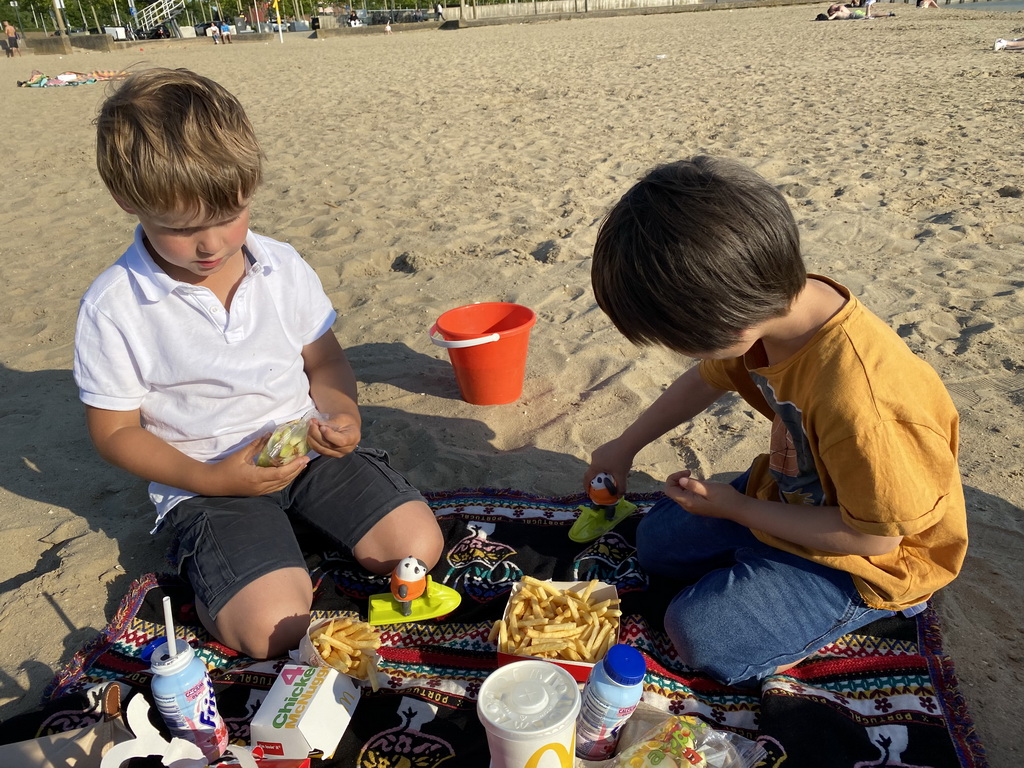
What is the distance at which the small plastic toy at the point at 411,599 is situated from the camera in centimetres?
229

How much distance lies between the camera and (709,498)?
2064mm

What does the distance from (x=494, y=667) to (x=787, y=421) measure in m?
1.16

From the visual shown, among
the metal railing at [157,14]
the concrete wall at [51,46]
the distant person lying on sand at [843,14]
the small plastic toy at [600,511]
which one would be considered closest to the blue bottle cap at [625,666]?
the small plastic toy at [600,511]

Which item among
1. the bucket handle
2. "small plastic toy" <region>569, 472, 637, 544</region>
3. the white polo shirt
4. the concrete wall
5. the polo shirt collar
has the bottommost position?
"small plastic toy" <region>569, 472, 637, 544</region>

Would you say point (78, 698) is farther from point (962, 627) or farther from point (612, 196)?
point (612, 196)

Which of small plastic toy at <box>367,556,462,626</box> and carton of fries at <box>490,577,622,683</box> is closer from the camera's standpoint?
carton of fries at <box>490,577,622,683</box>

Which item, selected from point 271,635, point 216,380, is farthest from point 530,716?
point 216,380

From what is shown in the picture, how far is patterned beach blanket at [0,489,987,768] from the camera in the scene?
192 centimetres

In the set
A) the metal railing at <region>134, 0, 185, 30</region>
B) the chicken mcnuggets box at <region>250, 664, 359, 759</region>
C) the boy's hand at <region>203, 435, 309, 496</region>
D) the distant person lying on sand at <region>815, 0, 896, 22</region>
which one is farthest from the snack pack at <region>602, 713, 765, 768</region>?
the metal railing at <region>134, 0, 185, 30</region>

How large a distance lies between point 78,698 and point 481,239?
4061 mm

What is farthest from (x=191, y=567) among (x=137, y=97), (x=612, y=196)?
(x=612, y=196)

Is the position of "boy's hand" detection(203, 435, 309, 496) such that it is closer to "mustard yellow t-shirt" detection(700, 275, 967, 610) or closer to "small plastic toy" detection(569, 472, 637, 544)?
"small plastic toy" detection(569, 472, 637, 544)

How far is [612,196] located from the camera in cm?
621

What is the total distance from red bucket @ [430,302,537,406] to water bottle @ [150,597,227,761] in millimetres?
1795
